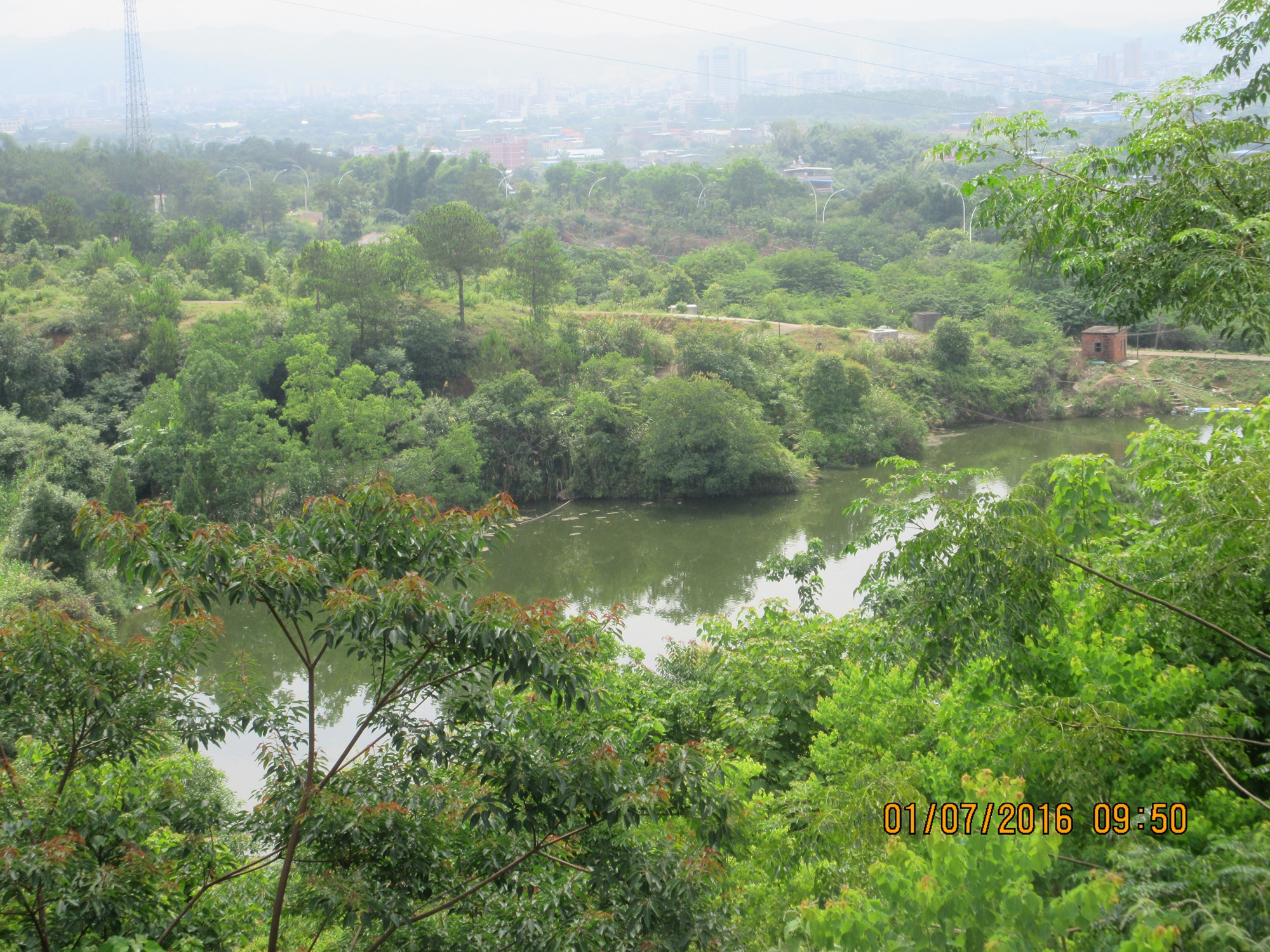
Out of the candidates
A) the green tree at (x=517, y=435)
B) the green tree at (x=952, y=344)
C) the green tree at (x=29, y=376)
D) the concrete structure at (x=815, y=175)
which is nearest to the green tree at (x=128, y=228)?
the green tree at (x=29, y=376)

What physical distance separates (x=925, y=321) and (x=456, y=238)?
13.8 meters

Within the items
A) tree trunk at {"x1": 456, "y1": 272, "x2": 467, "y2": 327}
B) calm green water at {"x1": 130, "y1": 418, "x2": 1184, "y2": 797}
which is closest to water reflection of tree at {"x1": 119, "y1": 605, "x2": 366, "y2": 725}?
calm green water at {"x1": 130, "y1": 418, "x2": 1184, "y2": 797}

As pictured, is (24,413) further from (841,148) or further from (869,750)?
(841,148)

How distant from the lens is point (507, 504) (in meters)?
4.01

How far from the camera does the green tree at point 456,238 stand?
21.8 meters

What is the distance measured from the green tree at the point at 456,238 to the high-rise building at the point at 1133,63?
15107 centimetres

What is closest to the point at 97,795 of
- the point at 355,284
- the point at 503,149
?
the point at 355,284

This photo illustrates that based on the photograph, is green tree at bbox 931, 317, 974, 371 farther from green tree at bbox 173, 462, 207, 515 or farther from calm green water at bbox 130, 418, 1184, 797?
green tree at bbox 173, 462, 207, 515

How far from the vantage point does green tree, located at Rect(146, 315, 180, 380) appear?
1983 centimetres

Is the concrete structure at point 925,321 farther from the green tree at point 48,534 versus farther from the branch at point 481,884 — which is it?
the branch at point 481,884

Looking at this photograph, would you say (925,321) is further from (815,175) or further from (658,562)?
(815,175)
